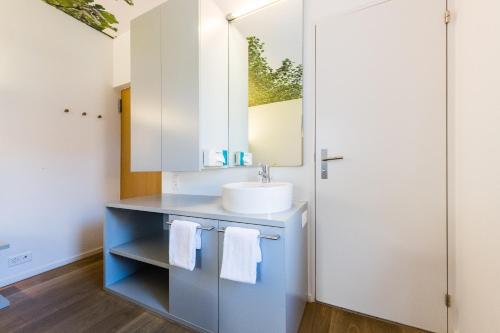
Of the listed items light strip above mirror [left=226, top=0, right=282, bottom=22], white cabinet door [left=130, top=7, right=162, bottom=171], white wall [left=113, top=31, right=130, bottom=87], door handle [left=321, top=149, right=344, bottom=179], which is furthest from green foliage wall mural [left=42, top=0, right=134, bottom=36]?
door handle [left=321, top=149, right=344, bottom=179]

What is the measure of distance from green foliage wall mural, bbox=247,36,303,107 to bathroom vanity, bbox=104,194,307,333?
0.84 meters

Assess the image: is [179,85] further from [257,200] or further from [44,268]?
[44,268]

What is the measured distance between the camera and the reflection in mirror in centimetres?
158

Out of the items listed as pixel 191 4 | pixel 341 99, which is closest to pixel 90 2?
pixel 191 4

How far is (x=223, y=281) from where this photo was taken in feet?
3.87

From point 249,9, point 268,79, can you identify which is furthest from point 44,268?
point 249,9

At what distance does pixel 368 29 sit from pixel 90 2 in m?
2.49

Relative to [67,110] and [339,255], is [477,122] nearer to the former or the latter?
[339,255]

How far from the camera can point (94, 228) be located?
2482mm

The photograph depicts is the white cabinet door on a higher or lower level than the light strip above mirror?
lower

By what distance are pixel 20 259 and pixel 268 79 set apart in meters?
2.65

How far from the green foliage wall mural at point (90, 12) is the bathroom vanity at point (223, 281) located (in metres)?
2.00

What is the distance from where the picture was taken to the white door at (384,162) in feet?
4.02

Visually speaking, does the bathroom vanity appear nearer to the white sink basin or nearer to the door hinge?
the white sink basin
